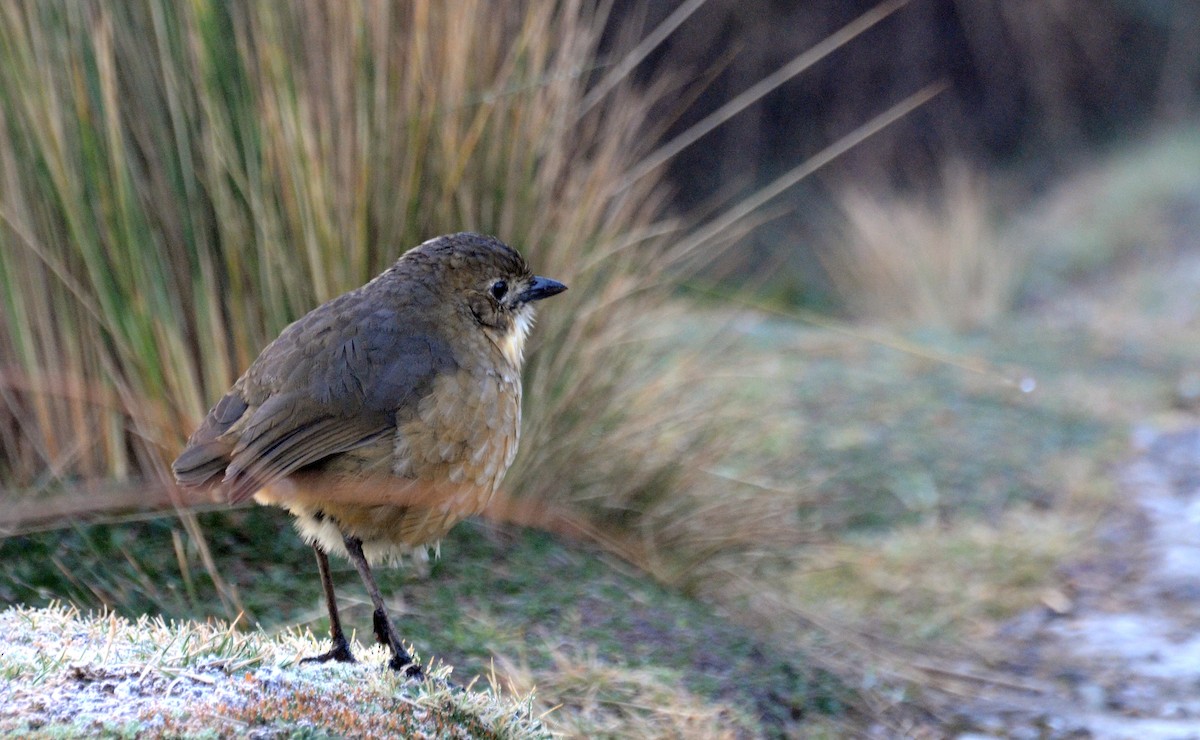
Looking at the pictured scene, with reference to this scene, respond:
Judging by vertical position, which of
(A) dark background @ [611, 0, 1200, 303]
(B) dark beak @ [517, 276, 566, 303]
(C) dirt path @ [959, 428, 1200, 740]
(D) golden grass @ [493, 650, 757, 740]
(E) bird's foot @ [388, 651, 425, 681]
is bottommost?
(C) dirt path @ [959, 428, 1200, 740]

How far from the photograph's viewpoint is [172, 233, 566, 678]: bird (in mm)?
2406

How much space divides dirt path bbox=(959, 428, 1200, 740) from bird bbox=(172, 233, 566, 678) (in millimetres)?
1603

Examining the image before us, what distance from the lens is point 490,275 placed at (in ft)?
9.22

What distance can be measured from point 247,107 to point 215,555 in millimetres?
1074

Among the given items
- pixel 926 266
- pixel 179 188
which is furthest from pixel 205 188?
pixel 926 266

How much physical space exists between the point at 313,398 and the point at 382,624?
1.39ft

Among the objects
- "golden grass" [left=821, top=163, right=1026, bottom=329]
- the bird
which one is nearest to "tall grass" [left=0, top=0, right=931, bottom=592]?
the bird

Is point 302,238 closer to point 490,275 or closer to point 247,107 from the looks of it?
point 247,107

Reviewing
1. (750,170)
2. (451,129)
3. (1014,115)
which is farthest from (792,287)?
(451,129)

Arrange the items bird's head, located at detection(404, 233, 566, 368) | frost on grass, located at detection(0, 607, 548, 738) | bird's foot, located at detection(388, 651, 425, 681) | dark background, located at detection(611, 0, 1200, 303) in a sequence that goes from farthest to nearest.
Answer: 1. dark background, located at detection(611, 0, 1200, 303)
2. bird's head, located at detection(404, 233, 566, 368)
3. bird's foot, located at detection(388, 651, 425, 681)
4. frost on grass, located at detection(0, 607, 548, 738)

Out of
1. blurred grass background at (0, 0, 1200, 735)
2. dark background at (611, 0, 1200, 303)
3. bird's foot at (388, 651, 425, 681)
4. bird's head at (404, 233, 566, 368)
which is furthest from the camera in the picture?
dark background at (611, 0, 1200, 303)

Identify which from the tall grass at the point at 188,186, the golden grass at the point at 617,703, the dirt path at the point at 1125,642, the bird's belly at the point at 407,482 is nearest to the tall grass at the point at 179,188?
the tall grass at the point at 188,186

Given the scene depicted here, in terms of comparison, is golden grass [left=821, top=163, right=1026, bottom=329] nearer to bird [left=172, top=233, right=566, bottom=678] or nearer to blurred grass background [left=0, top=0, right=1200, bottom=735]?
blurred grass background [left=0, top=0, right=1200, bottom=735]

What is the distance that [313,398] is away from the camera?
246cm
